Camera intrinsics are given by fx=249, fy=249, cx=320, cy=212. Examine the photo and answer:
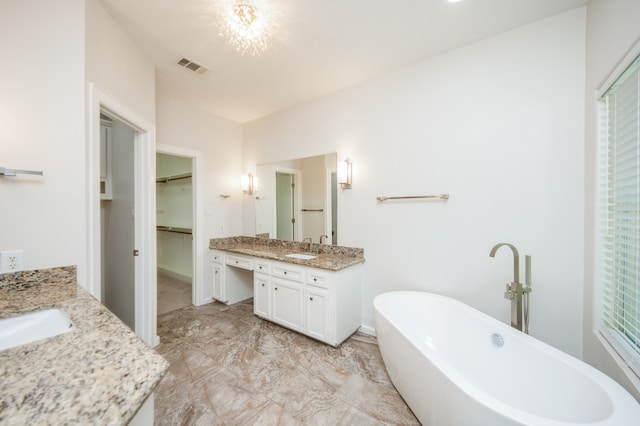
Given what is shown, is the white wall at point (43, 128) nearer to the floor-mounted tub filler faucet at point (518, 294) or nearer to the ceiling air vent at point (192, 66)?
the ceiling air vent at point (192, 66)

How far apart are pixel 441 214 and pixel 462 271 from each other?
518mm

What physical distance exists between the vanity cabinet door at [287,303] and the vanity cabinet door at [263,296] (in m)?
0.08

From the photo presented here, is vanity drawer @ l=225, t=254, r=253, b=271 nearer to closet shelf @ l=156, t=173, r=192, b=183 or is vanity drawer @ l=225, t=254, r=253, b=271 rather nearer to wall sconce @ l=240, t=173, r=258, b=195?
wall sconce @ l=240, t=173, r=258, b=195

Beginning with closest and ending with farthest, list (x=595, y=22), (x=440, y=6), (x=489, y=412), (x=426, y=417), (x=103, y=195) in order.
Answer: (x=489, y=412)
(x=426, y=417)
(x=595, y=22)
(x=440, y=6)
(x=103, y=195)

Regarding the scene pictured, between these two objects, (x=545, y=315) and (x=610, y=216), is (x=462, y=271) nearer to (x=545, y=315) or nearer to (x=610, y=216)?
(x=545, y=315)

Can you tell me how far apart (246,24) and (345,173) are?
61.9 inches

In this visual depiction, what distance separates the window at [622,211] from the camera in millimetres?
1233

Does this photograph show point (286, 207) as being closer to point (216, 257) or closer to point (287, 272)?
point (287, 272)

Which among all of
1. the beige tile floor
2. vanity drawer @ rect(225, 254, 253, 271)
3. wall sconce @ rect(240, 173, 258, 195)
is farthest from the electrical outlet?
wall sconce @ rect(240, 173, 258, 195)

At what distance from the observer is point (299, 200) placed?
3.29m

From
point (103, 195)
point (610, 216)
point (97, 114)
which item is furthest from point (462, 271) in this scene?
point (103, 195)

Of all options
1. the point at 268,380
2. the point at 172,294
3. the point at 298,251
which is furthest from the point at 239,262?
the point at 172,294

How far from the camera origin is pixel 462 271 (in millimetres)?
2152

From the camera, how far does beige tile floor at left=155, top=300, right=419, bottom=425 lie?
1618 millimetres
